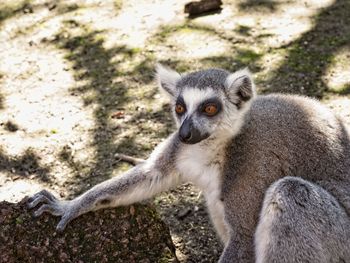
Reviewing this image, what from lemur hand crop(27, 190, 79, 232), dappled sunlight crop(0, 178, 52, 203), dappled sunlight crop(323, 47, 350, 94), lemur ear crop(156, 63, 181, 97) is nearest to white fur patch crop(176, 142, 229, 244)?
→ lemur ear crop(156, 63, 181, 97)

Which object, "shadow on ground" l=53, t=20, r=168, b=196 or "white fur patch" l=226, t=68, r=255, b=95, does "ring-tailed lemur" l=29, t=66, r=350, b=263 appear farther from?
"shadow on ground" l=53, t=20, r=168, b=196

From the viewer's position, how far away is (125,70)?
761 cm

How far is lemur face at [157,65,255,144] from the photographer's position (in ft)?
14.8

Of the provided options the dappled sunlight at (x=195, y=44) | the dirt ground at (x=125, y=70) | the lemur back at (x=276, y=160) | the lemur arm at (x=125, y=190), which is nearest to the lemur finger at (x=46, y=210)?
the lemur arm at (x=125, y=190)

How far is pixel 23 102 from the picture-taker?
7.20 meters

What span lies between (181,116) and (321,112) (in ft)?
3.74

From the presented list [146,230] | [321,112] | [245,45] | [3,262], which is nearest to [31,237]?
[3,262]

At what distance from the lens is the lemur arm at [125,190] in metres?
4.75

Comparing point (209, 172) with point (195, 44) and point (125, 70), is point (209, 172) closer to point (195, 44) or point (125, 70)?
point (125, 70)

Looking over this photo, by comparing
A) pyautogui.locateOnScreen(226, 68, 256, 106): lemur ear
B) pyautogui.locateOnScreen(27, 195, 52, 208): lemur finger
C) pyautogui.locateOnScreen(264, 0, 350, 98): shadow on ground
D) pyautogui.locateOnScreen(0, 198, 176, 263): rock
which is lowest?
pyautogui.locateOnScreen(264, 0, 350, 98): shadow on ground

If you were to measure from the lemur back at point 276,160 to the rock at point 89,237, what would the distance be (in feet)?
2.10

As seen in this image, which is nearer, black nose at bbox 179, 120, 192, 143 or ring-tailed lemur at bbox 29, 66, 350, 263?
ring-tailed lemur at bbox 29, 66, 350, 263

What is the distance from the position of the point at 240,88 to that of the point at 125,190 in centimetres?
124

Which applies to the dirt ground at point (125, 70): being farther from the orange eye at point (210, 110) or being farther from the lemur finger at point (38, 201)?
the orange eye at point (210, 110)
